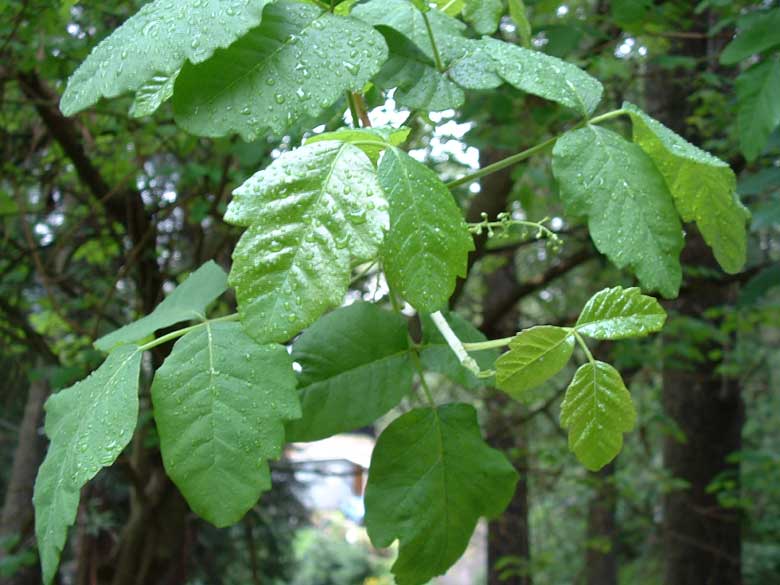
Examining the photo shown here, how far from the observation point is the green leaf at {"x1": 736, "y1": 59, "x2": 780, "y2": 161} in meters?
1.54

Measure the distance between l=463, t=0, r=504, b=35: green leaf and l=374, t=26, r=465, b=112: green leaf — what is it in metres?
0.10

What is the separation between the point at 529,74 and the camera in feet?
2.84

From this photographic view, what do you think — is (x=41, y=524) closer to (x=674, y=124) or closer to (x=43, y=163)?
(x=43, y=163)

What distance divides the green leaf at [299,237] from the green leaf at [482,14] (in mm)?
442

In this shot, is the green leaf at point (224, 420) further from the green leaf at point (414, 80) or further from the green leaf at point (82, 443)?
the green leaf at point (414, 80)

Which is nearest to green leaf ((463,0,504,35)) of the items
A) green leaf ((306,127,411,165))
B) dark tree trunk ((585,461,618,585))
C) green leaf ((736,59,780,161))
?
green leaf ((306,127,411,165))

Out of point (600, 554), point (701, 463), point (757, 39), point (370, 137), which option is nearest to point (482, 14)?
point (370, 137)

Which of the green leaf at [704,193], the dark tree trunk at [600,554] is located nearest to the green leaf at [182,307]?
the green leaf at [704,193]

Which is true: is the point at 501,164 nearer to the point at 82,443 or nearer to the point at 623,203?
the point at 623,203

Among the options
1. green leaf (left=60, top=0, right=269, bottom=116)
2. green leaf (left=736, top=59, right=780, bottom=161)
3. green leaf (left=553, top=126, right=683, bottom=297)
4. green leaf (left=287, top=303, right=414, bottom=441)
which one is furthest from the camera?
green leaf (left=736, top=59, right=780, bottom=161)

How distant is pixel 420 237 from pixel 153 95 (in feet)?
1.15

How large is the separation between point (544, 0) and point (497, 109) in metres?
0.64

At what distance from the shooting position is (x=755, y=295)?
222cm

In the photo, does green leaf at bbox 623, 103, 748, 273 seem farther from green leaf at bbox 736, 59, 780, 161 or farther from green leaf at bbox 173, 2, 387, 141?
green leaf at bbox 736, 59, 780, 161
